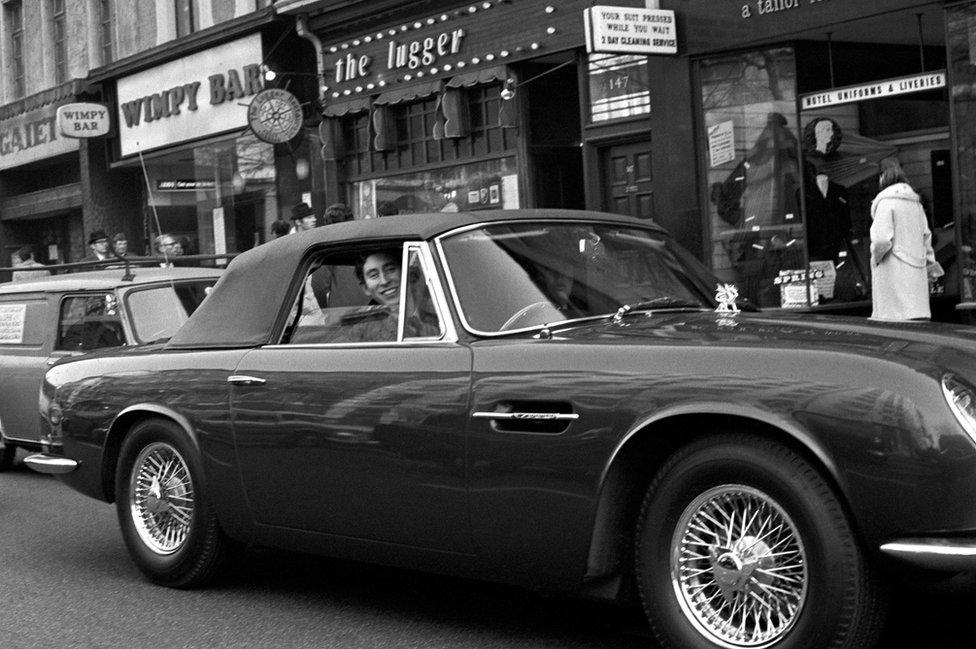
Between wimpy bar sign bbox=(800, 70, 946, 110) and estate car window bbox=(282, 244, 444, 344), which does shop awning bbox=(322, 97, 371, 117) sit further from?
estate car window bbox=(282, 244, 444, 344)

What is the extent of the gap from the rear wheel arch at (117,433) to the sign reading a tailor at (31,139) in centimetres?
2142

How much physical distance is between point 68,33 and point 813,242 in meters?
19.2

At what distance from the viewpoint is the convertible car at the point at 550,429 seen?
4.04 m

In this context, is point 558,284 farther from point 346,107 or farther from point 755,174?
point 346,107

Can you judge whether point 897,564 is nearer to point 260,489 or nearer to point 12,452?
point 260,489

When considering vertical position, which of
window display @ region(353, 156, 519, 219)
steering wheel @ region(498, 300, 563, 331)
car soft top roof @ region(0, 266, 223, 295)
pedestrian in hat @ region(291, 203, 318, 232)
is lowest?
steering wheel @ region(498, 300, 563, 331)

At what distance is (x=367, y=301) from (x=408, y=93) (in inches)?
496

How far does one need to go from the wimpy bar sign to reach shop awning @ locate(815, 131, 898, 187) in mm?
398

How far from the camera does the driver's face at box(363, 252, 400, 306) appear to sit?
5.55 metres

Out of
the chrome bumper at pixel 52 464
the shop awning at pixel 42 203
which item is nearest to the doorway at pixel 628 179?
the chrome bumper at pixel 52 464

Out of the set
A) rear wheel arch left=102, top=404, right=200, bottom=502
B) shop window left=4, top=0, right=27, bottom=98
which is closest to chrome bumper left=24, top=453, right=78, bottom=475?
rear wheel arch left=102, top=404, right=200, bottom=502

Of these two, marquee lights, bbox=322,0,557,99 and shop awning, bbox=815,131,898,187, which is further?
marquee lights, bbox=322,0,557,99

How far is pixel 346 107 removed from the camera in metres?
19.1

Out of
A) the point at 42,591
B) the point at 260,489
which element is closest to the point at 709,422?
the point at 260,489
